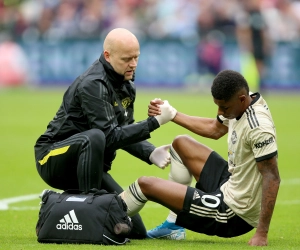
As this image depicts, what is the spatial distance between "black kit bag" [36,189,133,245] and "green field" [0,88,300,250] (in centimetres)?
14

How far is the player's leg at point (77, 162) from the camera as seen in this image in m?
7.06

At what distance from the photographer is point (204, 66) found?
2731 centimetres

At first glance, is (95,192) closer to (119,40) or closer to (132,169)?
(119,40)

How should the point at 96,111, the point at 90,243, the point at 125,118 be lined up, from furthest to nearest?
1. the point at 125,118
2. the point at 96,111
3. the point at 90,243

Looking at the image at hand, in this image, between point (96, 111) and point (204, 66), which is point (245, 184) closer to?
point (96, 111)

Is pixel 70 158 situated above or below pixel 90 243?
above

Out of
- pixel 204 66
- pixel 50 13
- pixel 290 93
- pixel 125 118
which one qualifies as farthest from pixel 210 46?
pixel 125 118

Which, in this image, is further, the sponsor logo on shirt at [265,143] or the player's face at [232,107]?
the player's face at [232,107]

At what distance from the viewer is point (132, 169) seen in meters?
12.6

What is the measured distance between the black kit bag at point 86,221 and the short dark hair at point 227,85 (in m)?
1.28

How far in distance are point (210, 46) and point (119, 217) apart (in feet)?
69.2

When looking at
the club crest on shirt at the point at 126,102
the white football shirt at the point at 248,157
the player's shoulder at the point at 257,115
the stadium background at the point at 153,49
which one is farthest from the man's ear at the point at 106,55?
the stadium background at the point at 153,49

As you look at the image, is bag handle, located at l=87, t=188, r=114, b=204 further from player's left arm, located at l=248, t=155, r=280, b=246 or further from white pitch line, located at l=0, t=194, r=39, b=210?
white pitch line, located at l=0, t=194, r=39, b=210

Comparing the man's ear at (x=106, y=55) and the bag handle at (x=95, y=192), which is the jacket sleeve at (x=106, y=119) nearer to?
the man's ear at (x=106, y=55)
